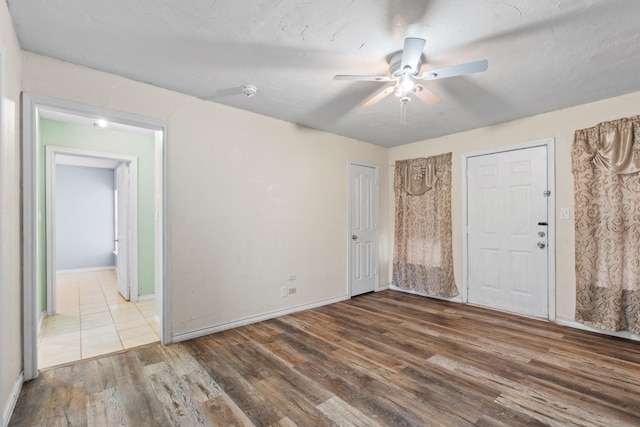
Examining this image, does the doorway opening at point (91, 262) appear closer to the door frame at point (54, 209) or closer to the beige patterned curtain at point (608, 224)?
the door frame at point (54, 209)

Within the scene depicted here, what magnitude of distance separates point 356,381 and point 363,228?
270cm

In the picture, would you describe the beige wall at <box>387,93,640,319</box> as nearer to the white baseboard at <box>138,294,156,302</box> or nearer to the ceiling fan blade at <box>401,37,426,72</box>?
the ceiling fan blade at <box>401,37,426,72</box>

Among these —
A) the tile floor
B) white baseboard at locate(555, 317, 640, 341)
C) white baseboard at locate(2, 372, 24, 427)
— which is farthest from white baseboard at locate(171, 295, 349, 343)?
white baseboard at locate(555, 317, 640, 341)

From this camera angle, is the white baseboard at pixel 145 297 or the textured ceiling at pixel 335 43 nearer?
the textured ceiling at pixel 335 43

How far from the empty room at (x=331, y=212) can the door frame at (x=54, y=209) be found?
25 millimetres

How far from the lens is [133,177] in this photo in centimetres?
428

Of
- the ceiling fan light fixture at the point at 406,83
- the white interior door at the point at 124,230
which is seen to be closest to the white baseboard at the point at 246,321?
the white interior door at the point at 124,230

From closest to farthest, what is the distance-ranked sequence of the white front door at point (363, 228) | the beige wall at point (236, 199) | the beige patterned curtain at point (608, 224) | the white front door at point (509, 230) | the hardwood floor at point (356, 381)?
the hardwood floor at point (356, 381), the beige wall at point (236, 199), the beige patterned curtain at point (608, 224), the white front door at point (509, 230), the white front door at point (363, 228)

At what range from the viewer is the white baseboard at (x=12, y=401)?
169 centimetres

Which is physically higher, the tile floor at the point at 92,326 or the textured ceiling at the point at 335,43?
the textured ceiling at the point at 335,43

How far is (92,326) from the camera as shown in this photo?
330 centimetres

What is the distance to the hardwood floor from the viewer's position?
1.82 m

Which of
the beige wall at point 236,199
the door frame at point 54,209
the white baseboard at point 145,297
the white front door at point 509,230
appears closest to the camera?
the beige wall at point 236,199

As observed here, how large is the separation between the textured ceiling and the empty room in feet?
0.07
